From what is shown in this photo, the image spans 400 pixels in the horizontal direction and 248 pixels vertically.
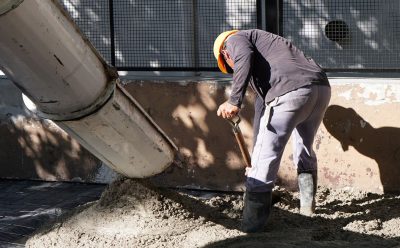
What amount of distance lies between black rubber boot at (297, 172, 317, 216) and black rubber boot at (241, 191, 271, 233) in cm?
66

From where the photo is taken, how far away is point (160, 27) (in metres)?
8.20

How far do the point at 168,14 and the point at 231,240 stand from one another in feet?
9.97

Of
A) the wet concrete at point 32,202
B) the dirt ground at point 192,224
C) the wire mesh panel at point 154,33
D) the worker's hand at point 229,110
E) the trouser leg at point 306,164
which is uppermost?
the wire mesh panel at point 154,33

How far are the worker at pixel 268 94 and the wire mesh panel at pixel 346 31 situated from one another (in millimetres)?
1384

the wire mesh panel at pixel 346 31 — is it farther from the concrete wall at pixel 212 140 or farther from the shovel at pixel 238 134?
the shovel at pixel 238 134

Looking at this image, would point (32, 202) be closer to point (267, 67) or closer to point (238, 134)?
point (238, 134)

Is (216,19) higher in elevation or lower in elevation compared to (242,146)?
higher

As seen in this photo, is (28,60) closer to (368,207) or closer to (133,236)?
(133,236)

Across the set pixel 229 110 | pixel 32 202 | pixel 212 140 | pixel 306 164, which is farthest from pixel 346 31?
pixel 32 202

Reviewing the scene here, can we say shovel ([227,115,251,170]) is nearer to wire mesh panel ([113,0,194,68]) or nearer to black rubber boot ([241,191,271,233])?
black rubber boot ([241,191,271,233])

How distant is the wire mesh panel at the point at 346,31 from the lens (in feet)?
24.3

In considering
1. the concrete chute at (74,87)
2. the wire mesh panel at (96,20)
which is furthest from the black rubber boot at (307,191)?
the wire mesh panel at (96,20)

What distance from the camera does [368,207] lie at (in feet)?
22.7

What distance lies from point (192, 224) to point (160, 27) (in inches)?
102
